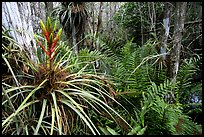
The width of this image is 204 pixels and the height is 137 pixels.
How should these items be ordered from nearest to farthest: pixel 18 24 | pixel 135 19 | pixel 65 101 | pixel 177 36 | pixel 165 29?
1. pixel 65 101
2. pixel 18 24
3. pixel 177 36
4. pixel 165 29
5. pixel 135 19

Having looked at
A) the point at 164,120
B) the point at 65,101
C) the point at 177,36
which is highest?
the point at 177,36

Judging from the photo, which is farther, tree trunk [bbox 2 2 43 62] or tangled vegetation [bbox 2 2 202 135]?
tree trunk [bbox 2 2 43 62]

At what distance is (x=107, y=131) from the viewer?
53.9 inches

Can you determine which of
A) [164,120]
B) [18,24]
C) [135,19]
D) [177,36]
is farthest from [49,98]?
[135,19]

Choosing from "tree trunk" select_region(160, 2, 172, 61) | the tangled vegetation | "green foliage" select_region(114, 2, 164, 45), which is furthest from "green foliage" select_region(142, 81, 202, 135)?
"green foliage" select_region(114, 2, 164, 45)

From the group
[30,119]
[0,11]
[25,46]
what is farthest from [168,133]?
[0,11]

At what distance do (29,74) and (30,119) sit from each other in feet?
0.89

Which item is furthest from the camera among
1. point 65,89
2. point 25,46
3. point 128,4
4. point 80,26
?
point 128,4

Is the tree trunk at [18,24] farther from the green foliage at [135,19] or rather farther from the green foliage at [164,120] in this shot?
the green foliage at [135,19]

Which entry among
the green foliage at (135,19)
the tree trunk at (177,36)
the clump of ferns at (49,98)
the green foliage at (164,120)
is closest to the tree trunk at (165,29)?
the tree trunk at (177,36)

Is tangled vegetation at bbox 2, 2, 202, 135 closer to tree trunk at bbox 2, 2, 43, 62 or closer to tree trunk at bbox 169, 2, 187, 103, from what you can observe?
tree trunk at bbox 2, 2, 43, 62

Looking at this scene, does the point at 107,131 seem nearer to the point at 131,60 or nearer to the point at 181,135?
the point at 181,135

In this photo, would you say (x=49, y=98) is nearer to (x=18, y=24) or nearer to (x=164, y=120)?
(x=18, y=24)

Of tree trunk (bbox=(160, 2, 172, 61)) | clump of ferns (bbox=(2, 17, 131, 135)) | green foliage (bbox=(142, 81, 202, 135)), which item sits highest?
tree trunk (bbox=(160, 2, 172, 61))
